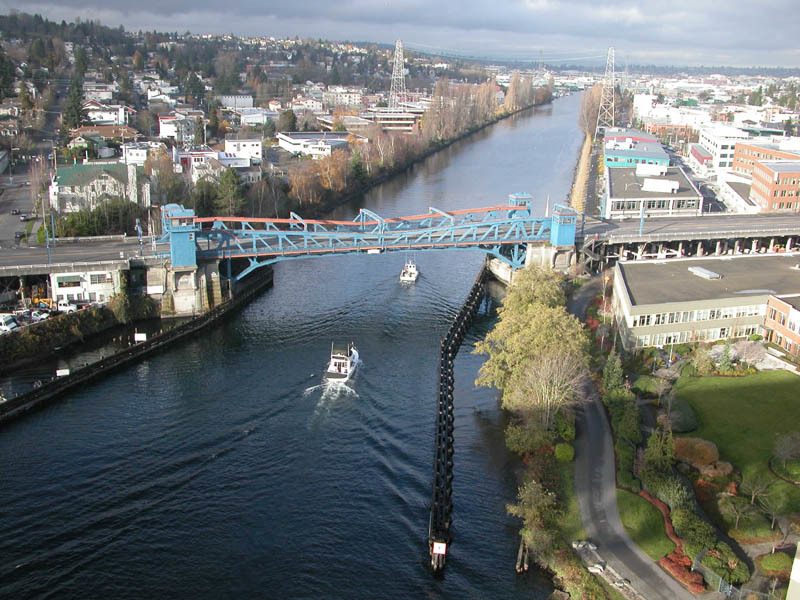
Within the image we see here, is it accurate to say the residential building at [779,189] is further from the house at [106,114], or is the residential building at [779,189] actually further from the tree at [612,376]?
the house at [106,114]

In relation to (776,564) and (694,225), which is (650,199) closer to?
(694,225)

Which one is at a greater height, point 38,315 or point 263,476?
point 38,315

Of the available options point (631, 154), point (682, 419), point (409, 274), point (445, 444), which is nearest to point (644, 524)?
point (682, 419)

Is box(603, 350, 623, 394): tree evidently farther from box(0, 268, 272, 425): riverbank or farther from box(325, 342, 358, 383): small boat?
box(0, 268, 272, 425): riverbank

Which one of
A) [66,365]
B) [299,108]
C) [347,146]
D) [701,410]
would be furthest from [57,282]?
[299,108]

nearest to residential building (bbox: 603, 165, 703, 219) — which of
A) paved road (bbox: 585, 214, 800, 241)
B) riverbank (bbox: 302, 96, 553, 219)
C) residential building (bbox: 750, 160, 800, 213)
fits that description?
paved road (bbox: 585, 214, 800, 241)

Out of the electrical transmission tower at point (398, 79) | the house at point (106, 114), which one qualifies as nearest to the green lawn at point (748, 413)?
the house at point (106, 114)
